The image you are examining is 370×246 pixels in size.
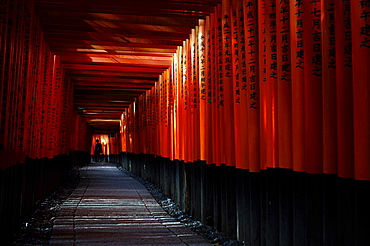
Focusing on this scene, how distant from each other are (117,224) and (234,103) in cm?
292

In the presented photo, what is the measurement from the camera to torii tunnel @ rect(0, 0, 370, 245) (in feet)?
9.88

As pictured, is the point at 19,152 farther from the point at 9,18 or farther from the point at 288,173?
the point at 288,173

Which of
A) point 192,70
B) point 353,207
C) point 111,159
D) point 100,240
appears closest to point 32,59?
point 192,70

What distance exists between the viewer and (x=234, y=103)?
507 centimetres

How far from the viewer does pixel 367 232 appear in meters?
2.84

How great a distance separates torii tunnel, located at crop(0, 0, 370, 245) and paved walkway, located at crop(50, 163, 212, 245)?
1.85 ft

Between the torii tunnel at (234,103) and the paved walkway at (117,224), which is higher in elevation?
the torii tunnel at (234,103)

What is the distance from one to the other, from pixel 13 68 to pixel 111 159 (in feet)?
117

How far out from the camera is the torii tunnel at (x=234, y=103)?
3012 millimetres

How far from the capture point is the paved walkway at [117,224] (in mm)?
5359

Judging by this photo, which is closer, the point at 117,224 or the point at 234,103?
the point at 234,103

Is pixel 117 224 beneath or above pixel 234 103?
beneath

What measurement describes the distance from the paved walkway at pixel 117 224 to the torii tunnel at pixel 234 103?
562 mm

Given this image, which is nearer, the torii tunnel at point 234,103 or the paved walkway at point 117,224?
the torii tunnel at point 234,103
